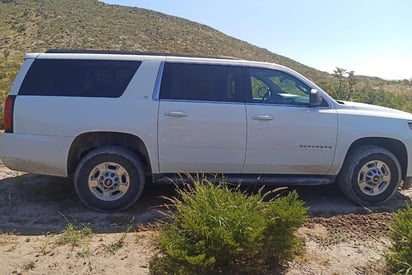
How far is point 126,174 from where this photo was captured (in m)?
4.64

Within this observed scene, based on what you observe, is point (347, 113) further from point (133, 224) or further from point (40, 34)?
point (40, 34)

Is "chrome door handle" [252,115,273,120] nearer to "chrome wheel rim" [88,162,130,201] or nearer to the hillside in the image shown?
"chrome wheel rim" [88,162,130,201]

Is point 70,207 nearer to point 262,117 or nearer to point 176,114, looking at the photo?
point 176,114

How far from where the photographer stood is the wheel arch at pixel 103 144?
465 centimetres

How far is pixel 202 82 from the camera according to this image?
15.8 feet

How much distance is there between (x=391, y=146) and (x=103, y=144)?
4.05 m

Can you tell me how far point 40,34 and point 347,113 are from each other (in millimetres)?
41702

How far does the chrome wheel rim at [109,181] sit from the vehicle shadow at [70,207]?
25cm

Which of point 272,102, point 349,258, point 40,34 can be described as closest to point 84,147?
point 272,102

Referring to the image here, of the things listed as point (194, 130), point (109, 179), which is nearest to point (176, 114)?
point (194, 130)

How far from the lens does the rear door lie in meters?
4.62

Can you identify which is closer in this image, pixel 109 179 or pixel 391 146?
pixel 109 179

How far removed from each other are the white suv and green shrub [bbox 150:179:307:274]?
134 cm

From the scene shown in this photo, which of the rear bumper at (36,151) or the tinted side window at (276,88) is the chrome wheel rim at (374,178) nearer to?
the tinted side window at (276,88)
